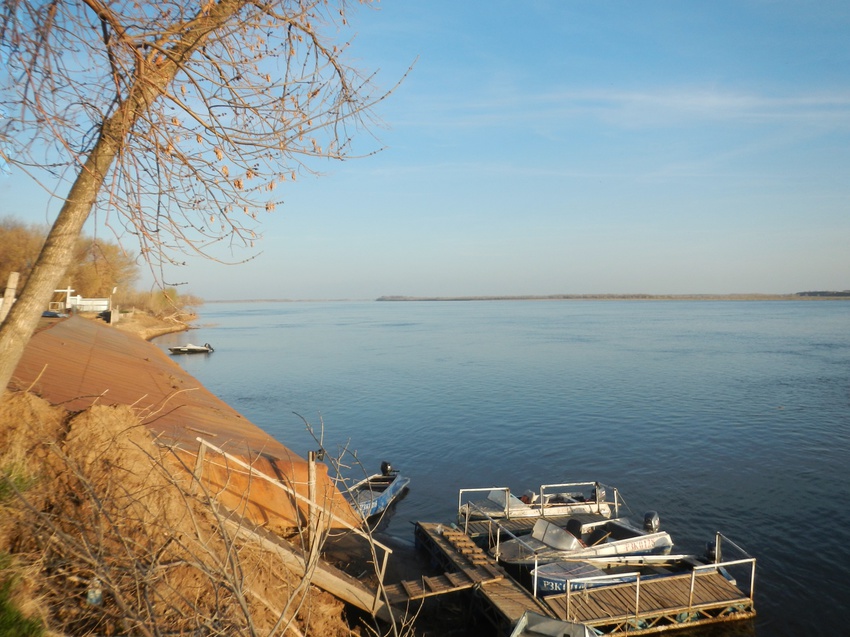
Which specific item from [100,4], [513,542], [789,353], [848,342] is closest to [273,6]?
[100,4]

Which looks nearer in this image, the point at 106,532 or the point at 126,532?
the point at 106,532

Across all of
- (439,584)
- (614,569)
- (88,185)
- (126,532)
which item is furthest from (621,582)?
(88,185)

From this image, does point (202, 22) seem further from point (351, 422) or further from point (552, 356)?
point (552, 356)

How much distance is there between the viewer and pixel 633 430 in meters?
33.8

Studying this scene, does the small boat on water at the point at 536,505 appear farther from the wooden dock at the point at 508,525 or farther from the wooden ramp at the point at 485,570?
the wooden ramp at the point at 485,570

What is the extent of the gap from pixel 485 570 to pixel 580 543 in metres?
4.00

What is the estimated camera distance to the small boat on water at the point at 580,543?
16.9 metres

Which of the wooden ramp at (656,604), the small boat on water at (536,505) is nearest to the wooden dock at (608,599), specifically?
the wooden ramp at (656,604)

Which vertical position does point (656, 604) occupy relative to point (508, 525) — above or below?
above

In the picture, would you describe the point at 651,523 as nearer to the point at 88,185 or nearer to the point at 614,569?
the point at 614,569

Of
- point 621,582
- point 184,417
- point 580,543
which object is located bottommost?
point 621,582

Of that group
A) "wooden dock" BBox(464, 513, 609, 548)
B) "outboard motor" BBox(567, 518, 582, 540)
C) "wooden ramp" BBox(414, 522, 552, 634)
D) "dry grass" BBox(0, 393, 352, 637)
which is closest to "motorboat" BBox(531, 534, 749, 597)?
"wooden ramp" BBox(414, 522, 552, 634)

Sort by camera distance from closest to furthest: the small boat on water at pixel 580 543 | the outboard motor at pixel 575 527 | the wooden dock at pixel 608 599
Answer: the wooden dock at pixel 608 599 → the small boat on water at pixel 580 543 → the outboard motor at pixel 575 527

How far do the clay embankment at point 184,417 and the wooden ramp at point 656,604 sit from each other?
6154 millimetres
